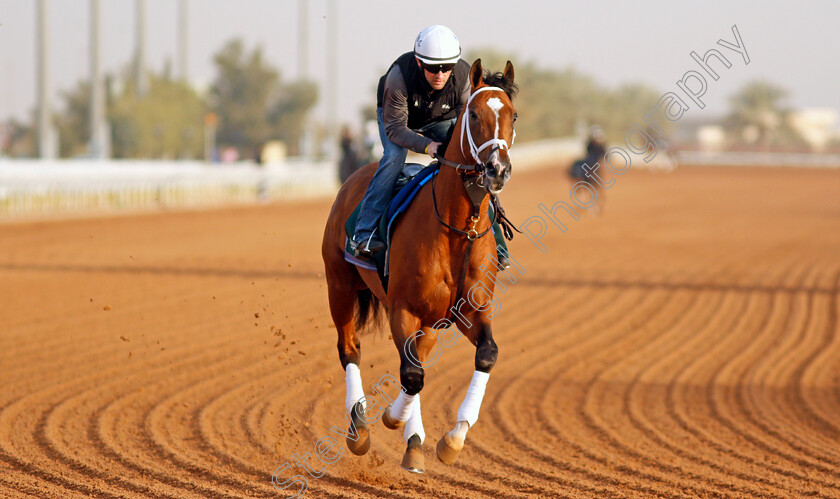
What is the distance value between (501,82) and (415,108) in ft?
3.09

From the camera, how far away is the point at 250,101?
6381cm

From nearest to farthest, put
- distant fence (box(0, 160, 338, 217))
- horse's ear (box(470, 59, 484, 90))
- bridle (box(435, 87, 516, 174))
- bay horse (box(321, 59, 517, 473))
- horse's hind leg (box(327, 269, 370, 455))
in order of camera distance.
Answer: bridle (box(435, 87, 516, 174)) → bay horse (box(321, 59, 517, 473)) → horse's ear (box(470, 59, 484, 90)) → horse's hind leg (box(327, 269, 370, 455)) → distant fence (box(0, 160, 338, 217))

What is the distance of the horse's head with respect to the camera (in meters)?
5.15

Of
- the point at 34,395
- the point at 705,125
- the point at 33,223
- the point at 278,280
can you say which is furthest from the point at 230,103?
the point at 705,125

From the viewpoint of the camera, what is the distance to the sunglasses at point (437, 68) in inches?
238

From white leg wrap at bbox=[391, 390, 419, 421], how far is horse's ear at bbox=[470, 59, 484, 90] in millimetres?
1925

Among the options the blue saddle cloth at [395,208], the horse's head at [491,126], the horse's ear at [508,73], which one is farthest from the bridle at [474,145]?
the blue saddle cloth at [395,208]

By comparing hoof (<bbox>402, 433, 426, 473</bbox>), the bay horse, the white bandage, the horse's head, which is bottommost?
hoof (<bbox>402, 433, 426, 473</bbox>)

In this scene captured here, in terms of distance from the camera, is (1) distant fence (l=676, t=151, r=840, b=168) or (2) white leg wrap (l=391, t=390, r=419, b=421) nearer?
(2) white leg wrap (l=391, t=390, r=419, b=421)

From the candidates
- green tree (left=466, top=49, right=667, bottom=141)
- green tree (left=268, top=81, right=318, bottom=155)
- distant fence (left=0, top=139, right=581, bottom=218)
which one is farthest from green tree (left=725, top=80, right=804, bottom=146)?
distant fence (left=0, top=139, right=581, bottom=218)

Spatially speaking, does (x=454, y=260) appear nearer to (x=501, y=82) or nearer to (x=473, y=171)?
(x=473, y=171)

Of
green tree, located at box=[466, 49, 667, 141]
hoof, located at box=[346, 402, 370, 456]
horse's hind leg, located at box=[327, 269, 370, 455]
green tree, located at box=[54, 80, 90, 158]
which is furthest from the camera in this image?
green tree, located at box=[466, 49, 667, 141]

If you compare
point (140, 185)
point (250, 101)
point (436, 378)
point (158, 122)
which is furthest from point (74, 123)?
point (436, 378)

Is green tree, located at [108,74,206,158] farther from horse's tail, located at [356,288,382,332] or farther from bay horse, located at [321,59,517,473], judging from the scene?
bay horse, located at [321,59,517,473]
